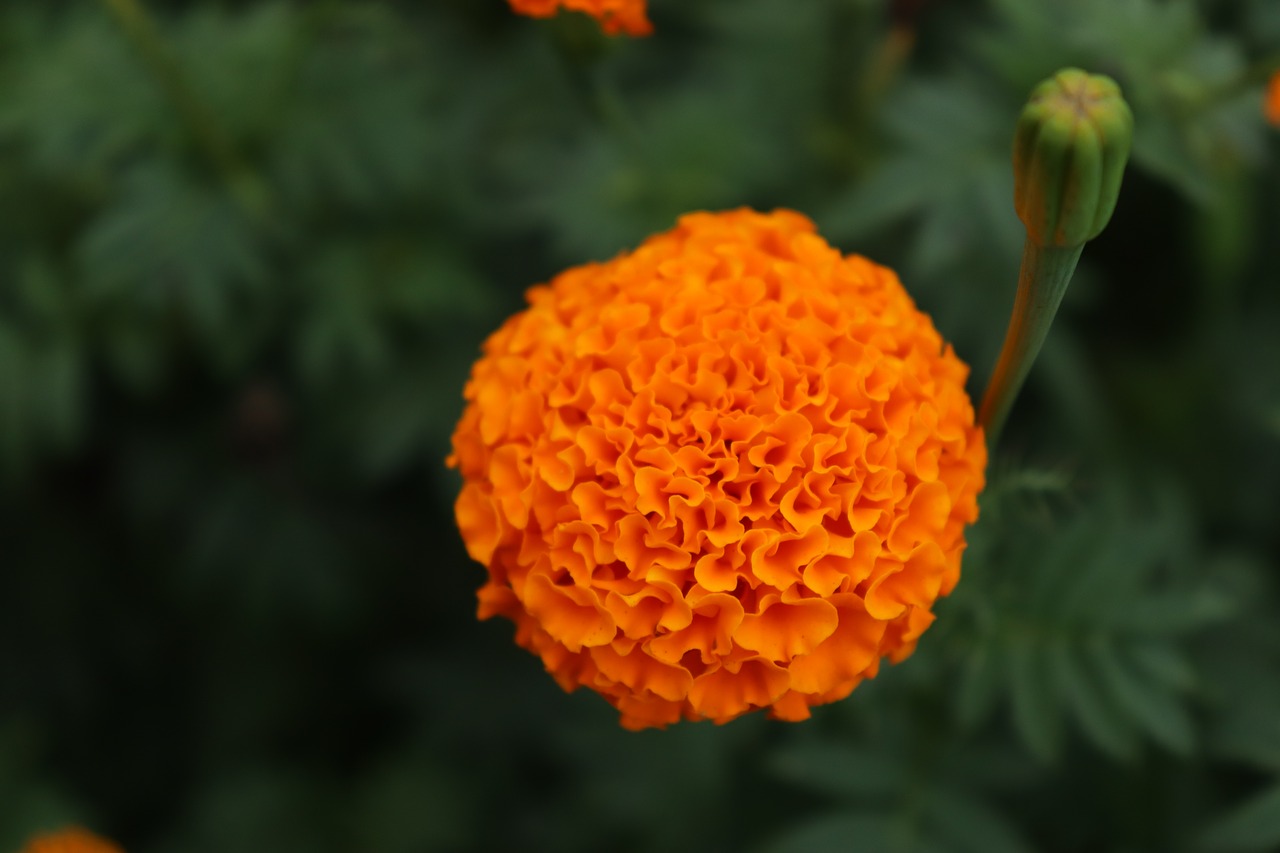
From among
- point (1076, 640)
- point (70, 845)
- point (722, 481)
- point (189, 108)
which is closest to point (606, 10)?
point (722, 481)

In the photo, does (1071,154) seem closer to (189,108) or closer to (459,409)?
(459,409)

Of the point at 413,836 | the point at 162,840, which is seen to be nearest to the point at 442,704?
the point at 413,836

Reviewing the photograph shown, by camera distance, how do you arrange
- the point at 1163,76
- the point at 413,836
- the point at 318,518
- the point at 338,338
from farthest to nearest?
the point at 318,518 < the point at 413,836 < the point at 338,338 < the point at 1163,76

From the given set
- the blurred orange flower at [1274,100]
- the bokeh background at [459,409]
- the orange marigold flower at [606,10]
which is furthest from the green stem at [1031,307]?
the blurred orange flower at [1274,100]

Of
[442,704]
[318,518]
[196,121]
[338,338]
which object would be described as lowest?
[442,704]

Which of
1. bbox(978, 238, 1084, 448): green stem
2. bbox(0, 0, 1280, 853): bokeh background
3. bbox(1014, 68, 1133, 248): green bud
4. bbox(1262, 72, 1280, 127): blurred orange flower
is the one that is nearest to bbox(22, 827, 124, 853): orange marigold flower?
bbox(0, 0, 1280, 853): bokeh background

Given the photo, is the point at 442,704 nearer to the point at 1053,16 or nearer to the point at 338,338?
the point at 338,338

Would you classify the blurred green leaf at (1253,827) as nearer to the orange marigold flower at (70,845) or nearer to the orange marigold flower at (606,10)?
the orange marigold flower at (606,10)
